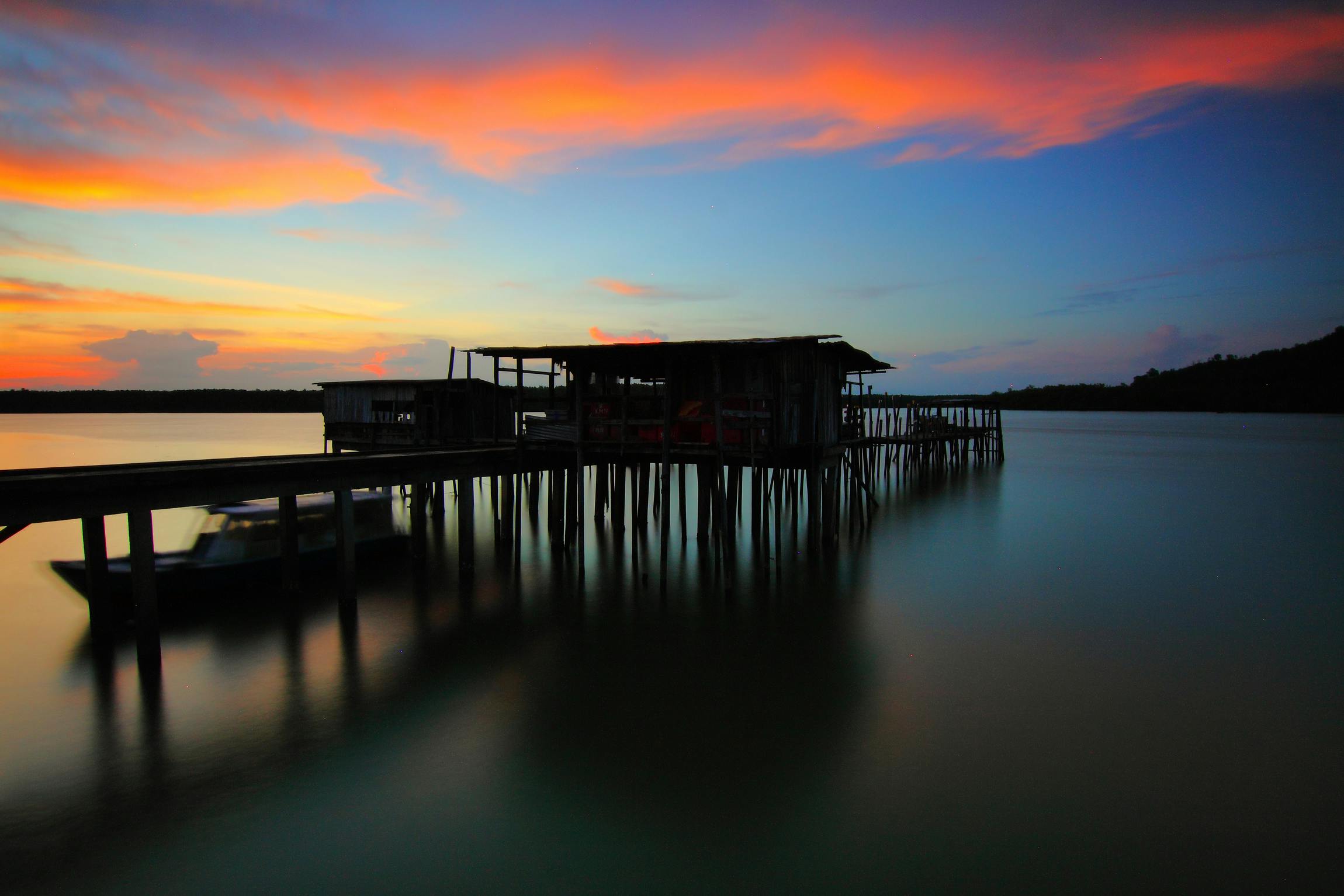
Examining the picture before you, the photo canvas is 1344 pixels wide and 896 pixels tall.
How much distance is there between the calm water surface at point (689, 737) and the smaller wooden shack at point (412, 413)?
22.1ft

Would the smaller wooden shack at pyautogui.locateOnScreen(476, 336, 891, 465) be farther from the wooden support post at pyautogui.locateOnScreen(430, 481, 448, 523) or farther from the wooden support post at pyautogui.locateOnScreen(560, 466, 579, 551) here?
the wooden support post at pyautogui.locateOnScreen(430, 481, 448, 523)

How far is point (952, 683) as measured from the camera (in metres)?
10.1

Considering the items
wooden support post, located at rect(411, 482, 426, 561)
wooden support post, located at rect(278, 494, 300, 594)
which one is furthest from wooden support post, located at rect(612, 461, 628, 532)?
wooden support post, located at rect(278, 494, 300, 594)

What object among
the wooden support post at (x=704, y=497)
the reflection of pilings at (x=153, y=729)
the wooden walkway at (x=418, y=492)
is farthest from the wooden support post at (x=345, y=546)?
the wooden support post at (x=704, y=497)

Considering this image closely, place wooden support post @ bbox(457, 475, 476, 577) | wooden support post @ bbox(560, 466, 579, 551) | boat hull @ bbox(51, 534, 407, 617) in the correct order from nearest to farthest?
boat hull @ bbox(51, 534, 407, 617), wooden support post @ bbox(457, 475, 476, 577), wooden support post @ bbox(560, 466, 579, 551)

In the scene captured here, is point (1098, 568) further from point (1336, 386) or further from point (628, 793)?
point (1336, 386)

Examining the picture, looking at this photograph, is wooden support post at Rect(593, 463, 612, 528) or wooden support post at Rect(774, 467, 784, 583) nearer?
wooden support post at Rect(774, 467, 784, 583)

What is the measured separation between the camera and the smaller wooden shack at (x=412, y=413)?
22.3 meters

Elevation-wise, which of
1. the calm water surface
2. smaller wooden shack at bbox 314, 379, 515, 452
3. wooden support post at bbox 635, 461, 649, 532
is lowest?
the calm water surface

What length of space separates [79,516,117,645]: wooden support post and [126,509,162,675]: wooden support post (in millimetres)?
1256

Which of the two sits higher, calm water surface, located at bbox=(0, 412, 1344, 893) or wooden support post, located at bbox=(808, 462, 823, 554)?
wooden support post, located at bbox=(808, 462, 823, 554)

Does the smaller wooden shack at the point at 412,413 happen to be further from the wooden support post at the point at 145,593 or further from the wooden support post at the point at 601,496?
the wooden support post at the point at 145,593

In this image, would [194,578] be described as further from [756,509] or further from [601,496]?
[756,509]

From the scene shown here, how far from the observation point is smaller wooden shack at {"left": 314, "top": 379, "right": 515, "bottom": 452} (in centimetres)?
2228
